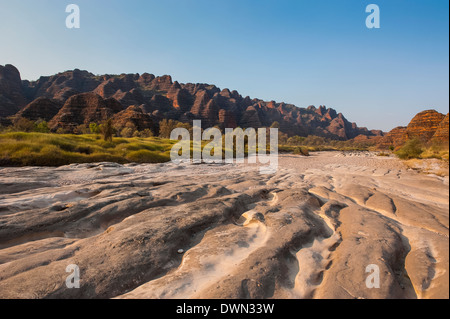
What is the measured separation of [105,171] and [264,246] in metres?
10.9

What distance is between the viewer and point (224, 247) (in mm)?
3203

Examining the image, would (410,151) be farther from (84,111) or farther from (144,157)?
(84,111)

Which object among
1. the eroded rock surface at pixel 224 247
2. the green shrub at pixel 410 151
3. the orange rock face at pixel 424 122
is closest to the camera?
the eroded rock surface at pixel 224 247

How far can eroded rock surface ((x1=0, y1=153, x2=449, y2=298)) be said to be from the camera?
7.41ft

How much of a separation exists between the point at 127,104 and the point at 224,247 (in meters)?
125

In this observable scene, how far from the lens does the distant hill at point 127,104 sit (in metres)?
78.7

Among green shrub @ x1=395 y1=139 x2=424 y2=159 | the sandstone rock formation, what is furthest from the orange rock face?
the sandstone rock formation

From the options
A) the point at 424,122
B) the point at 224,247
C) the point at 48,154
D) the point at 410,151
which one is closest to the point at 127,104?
the point at 48,154

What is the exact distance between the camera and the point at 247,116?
5517 inches

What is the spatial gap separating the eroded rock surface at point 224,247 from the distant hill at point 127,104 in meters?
70.8

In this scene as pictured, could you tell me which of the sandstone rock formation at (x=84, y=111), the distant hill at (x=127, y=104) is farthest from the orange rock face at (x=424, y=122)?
the sandstone rock formation at (x=84, y=111)

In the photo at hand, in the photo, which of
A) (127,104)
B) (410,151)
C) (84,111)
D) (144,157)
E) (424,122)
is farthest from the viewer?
(127,104)

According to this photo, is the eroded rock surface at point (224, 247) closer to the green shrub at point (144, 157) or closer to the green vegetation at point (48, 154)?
the green vegetation at point (48, 154)

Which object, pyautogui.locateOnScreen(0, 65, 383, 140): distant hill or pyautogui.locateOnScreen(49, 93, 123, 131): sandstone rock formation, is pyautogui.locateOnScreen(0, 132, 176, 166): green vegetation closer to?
pyautogui.locateOnScreen(0, 65, 383, 140): distant hill
